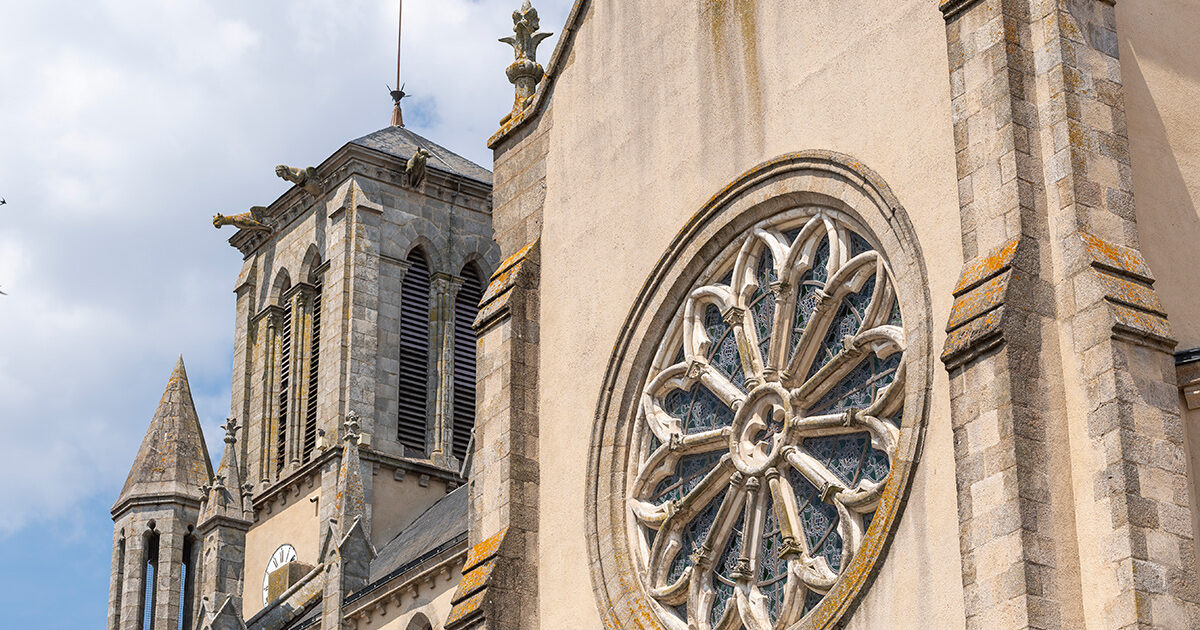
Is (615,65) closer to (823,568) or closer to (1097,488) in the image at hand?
(823,568)

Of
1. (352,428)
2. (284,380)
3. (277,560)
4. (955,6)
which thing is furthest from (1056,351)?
(284,380)

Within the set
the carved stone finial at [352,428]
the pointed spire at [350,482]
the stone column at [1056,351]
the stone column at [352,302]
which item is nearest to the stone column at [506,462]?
the stone column at [1056,351]

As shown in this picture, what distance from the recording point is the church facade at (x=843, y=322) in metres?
13.7

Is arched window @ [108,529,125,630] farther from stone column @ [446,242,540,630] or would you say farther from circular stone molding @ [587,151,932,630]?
circular stone molding @ [587,151,932,630]

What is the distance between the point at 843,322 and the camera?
16438 millimetres

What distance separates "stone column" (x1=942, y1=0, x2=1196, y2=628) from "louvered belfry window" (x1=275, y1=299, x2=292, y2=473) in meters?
25.2

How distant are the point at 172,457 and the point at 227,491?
3.58m

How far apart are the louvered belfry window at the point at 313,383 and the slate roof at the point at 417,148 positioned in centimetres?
276

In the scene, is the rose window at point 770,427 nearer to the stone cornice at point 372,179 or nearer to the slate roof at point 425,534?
the slate roof at point 425,534

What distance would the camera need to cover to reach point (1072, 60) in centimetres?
1482

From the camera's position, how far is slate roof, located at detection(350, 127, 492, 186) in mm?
40219

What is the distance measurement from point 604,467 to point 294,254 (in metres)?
23.5

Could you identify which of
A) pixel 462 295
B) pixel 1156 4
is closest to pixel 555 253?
pixel 1156 4

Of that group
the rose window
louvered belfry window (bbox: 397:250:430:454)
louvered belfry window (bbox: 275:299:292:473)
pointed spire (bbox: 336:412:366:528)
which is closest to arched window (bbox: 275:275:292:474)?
louvered belfry window (bbox: 275:299:292:473)
